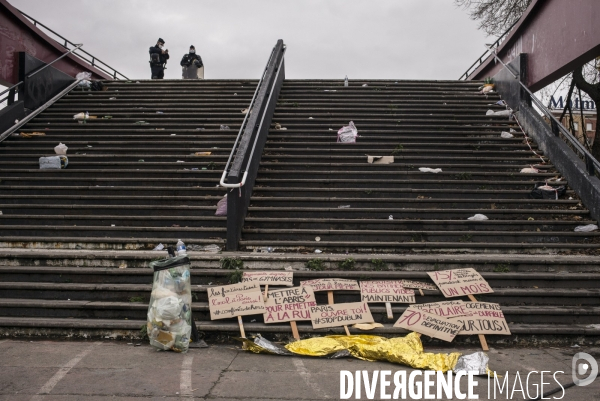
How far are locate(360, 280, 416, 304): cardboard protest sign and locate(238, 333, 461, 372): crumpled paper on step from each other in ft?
2.34

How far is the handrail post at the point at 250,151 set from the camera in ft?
25.5

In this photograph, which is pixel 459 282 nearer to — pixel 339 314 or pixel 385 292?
pixel 385 292

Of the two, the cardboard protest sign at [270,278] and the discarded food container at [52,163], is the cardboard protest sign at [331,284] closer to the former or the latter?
the cardboard protest sign at [270,278]

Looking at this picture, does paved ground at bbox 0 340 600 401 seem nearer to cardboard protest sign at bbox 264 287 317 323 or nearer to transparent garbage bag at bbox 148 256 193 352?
transparent garbage bag at bbox 148 256 193 352

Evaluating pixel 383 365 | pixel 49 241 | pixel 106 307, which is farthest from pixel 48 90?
pixel 383 365

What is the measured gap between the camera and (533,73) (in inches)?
468

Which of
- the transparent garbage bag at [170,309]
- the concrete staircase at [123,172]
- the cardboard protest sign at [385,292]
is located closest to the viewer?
the transparent garbage bag at [170,309]

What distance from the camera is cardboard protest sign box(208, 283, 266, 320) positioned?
6094 mm

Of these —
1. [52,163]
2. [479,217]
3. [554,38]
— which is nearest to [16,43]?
[52,163]

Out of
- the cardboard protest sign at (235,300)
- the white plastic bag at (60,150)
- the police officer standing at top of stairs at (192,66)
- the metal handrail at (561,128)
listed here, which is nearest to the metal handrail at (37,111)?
the white plastic bag at (60,150)

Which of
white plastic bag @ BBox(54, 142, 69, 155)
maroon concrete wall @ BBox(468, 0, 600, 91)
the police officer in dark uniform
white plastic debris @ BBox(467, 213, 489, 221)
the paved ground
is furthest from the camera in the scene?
the police officer in dark uniform

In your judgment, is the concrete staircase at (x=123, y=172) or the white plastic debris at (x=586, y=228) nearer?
the white plastic debris at (x=586, y=228)
